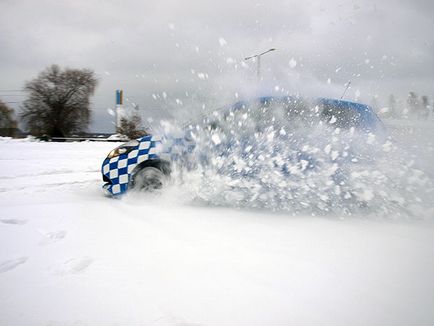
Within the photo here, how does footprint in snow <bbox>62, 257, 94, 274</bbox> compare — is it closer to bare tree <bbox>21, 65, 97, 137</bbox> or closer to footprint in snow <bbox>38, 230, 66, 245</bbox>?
footprint in snow <bbox>38, 230, 66, 245</bbox>

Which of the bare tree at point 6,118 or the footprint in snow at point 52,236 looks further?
the bare tree at point 6,118

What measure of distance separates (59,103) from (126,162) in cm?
2916

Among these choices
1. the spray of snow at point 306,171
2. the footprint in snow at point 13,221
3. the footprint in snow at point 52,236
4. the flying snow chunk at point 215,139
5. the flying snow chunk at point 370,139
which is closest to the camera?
the footprint in snow at point 52,236

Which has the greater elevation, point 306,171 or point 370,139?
point 370,139

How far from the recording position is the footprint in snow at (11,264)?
69.7 inches

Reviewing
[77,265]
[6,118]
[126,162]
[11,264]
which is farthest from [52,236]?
[6,118]

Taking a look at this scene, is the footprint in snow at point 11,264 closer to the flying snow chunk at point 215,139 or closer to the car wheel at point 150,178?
the car wheel at point 150,178

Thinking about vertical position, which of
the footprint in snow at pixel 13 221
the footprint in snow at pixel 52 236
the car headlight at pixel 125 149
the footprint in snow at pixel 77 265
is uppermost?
the car headlight at pixel 125 149

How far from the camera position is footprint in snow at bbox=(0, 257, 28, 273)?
1.77 meters

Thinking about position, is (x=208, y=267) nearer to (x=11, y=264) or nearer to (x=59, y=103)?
(x=11, y=264)

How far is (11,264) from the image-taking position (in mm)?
1829

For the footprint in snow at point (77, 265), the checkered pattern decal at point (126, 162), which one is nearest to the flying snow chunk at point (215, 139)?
the checkered pattern decal at point (126, 162)

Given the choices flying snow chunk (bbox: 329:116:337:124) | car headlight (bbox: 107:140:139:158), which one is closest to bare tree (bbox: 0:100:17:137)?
car headlight (bbox: 107:140:139:158)

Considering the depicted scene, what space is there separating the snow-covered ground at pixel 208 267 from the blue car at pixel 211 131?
1.36 feet
